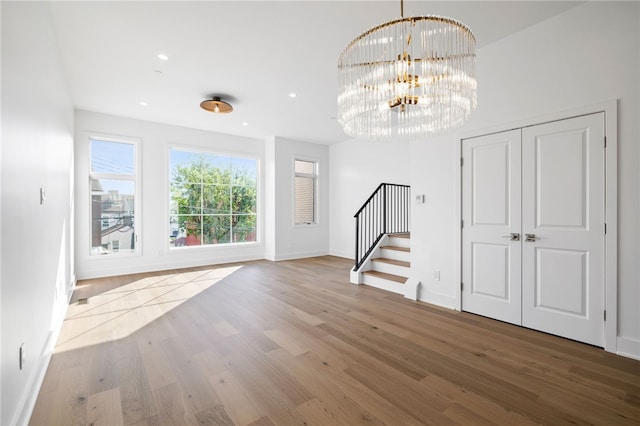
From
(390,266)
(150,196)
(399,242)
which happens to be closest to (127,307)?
(150,196)

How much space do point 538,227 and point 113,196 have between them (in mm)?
6808

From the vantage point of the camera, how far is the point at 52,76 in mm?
2844

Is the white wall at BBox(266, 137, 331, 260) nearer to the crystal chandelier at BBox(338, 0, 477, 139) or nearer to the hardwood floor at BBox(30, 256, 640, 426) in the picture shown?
the hardwood floor at BBox(30, 256, 640, 426)

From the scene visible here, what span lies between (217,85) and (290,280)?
336 cm

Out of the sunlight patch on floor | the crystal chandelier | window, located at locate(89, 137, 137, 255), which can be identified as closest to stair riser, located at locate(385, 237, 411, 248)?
the crystal chandelier

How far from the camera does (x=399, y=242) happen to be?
535 cm

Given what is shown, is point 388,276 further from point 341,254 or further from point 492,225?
point 341,254

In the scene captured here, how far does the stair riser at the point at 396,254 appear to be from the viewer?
4914 mm

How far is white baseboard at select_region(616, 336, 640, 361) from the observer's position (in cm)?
237

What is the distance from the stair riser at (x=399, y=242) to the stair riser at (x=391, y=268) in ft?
2.10

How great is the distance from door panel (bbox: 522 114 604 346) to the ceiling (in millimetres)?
1258

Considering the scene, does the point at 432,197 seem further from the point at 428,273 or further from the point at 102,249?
the point at 102,249

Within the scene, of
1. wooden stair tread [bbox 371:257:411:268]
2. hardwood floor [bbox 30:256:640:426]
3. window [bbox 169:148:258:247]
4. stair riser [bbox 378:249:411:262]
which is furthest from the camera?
window [bbox 169:148:258:247]

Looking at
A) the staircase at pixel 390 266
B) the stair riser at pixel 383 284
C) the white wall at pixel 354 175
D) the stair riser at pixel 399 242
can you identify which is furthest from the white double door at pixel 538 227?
the white wall at pixel 354 175
